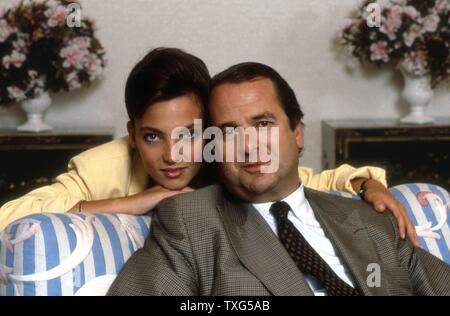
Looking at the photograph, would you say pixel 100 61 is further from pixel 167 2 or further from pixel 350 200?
pixel 350 200

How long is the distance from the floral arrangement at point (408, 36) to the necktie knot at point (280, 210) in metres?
2.17

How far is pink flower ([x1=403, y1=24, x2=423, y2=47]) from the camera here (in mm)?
3650

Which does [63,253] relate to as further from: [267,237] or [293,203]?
[293,203]

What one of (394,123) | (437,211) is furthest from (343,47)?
(437,211)

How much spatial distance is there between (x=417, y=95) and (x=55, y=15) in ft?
6.75

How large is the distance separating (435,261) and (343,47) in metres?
2.45

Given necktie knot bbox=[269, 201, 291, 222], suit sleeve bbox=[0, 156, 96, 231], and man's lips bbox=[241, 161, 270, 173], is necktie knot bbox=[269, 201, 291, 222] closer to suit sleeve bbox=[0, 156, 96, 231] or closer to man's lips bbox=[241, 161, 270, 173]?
man's lips bbox=[241, 161, 270, 173]

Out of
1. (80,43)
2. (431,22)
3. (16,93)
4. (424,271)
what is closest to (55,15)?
(80,43)

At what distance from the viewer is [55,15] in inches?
139

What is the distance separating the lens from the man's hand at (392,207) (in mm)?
1858

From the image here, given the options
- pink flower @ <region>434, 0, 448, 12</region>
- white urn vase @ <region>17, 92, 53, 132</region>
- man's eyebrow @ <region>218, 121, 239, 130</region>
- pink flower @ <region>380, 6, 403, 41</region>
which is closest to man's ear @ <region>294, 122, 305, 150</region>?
man's eyebrow @ <region>218, 121, 239, 130</region>

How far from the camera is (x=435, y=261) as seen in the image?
1.82 m

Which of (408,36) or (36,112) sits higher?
(408,36)
